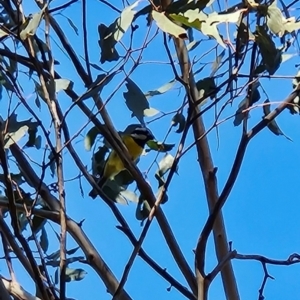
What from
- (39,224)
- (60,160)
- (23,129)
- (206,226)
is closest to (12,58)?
(23,129)

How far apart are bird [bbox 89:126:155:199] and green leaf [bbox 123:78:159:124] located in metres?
0.14

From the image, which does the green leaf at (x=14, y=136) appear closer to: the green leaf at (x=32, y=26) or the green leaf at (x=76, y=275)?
the green leaf at (x=32, y=26)

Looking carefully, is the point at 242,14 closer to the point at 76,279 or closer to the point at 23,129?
the point at 23,129

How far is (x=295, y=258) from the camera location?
3.86 feet

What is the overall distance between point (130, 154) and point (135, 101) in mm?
513

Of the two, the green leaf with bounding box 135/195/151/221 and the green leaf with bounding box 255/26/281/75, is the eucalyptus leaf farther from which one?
the green leaf with bounding box 255/26/281/75

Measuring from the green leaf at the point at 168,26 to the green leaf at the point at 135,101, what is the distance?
23 centimetres

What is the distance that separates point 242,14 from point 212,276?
40 centimetres

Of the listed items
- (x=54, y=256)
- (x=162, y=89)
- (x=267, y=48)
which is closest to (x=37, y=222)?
(x=54, y=256)

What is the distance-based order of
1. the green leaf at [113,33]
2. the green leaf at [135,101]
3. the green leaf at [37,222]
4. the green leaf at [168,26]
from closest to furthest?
the green leaf at [168,26], the green leaf at [113,33], the green leaf at [135,101], the green leaf at [37,222]

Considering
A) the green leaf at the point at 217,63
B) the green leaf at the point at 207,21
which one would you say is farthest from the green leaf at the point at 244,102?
the green leaf at the point at 207,21

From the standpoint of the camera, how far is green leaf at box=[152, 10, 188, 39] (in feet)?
3.23

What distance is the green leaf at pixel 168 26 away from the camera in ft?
3.23

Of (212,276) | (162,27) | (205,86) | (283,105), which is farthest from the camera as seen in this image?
(205,86)
